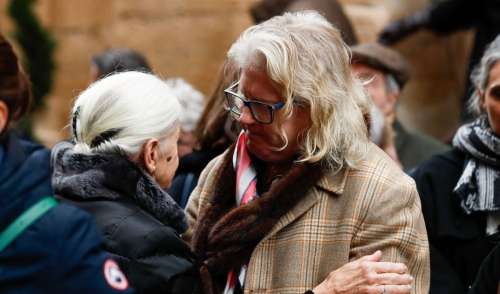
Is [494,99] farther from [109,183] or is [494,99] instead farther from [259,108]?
[109,183]

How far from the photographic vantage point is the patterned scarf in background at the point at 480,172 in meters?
4.27

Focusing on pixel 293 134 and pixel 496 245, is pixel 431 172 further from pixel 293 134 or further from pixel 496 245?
pixel 293 134

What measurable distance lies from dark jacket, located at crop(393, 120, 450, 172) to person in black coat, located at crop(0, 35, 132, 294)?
10.8ft

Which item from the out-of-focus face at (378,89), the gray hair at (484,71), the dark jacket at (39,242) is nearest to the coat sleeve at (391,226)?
the gray hair at (484,71)

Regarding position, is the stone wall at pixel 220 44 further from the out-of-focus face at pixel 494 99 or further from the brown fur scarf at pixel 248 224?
the brown fur scarf at pixel 248 224

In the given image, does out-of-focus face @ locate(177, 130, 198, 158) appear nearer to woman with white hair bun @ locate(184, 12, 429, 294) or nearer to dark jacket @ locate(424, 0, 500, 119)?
woman with white hair bun @ locate(184, 12, 429, 294)

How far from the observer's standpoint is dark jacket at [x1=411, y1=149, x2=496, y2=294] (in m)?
4.23

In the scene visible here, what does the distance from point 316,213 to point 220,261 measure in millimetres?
331

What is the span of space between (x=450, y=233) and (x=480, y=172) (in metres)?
0.26

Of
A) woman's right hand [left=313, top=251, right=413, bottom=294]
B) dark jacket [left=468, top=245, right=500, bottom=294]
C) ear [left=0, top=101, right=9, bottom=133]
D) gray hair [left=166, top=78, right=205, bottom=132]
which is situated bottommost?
gray hair [left=166, top=78, right=205, bottom=132]

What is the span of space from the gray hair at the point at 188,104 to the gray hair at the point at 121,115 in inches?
72.9

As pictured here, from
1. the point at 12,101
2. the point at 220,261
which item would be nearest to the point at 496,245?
the point at 220,261

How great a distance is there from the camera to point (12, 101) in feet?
9.73

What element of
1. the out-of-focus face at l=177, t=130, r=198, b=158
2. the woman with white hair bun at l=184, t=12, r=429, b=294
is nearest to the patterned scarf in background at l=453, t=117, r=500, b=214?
the woman with white hair bun at l=184, t=12, r=429, b=294
